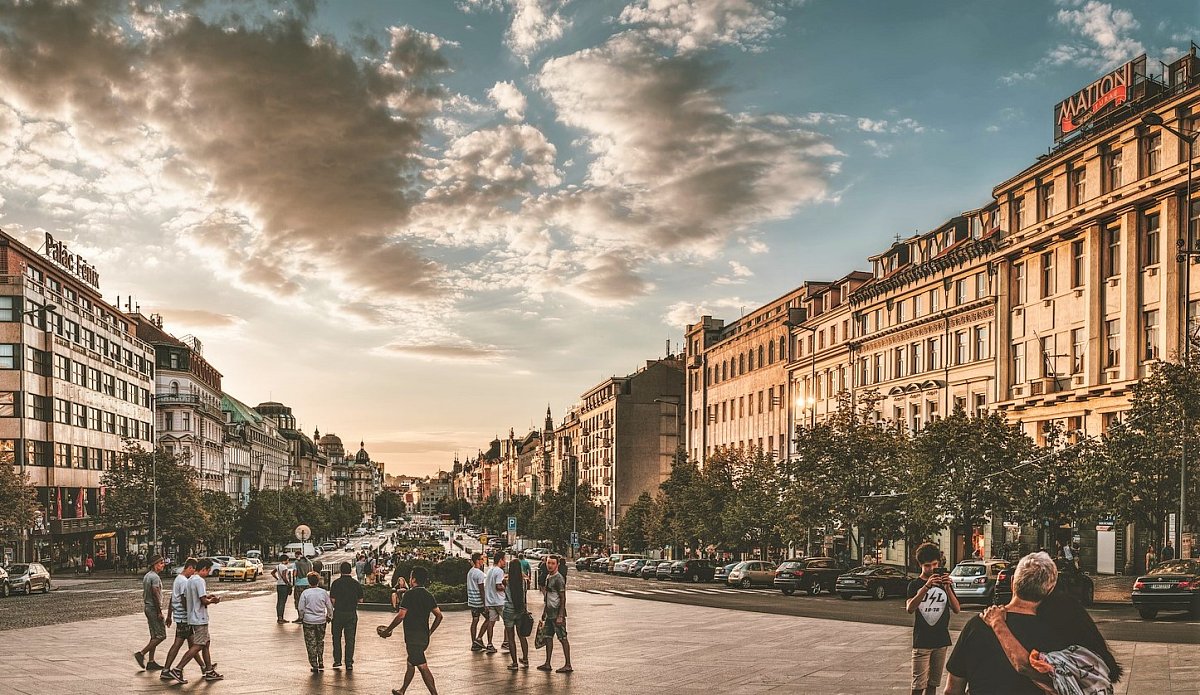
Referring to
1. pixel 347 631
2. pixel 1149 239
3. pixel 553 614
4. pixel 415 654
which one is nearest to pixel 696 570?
pixel 1149 239

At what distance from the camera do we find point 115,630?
27469mm

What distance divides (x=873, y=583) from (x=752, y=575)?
12245mm

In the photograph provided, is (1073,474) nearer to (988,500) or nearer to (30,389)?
(988,500)

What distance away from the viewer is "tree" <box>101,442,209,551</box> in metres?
75.1

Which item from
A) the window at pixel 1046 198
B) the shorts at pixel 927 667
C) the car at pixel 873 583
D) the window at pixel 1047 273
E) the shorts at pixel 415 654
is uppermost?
the window at pixel 1046 198

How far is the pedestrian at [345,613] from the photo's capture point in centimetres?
1869

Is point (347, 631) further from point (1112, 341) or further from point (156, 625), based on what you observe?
point (1112, 341)

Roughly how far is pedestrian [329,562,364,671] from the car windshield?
65.1 feet

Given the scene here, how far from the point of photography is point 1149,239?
43375 millimetres

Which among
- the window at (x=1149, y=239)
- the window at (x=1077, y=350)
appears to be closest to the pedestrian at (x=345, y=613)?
the window at (x=1149, y=239)

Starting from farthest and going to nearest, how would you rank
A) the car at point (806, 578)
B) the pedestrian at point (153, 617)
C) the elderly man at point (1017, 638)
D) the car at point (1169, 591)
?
the car at point (806, 578) < the car at point (1169, 591) < the pedestrian at point (153, 617) < the elderly man at point (1017, 638)

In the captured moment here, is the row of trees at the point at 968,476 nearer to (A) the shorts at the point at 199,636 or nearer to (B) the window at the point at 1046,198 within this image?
(B) the window at the point at 1046,198

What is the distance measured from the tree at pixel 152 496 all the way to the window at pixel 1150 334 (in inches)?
2349

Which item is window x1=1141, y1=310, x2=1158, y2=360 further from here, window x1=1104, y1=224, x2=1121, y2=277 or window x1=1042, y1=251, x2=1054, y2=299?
window x1=1042, y1=251, x2=1054, y2=299
